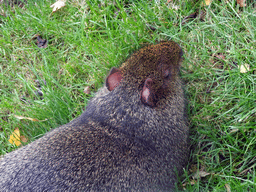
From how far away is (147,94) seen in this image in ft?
11.9

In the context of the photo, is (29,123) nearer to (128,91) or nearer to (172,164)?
(128,91)

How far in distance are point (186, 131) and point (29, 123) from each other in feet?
9.70

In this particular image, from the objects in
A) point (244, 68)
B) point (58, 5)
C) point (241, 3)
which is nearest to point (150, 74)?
point (244, 68)

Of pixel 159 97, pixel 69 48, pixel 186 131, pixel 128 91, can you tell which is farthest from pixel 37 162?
pixel 69 48

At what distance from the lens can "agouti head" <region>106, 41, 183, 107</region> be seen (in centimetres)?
374

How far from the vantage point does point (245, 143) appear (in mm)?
3775

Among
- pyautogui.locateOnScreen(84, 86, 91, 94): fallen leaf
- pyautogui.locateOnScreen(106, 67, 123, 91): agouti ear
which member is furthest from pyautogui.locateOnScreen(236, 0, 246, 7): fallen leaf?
pyautogui.locateOnScreen(84, 86, 91, 94): fallen leaf

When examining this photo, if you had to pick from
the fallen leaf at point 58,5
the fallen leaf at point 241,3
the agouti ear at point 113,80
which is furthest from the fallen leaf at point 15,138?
the fallen leaf at point 241,3

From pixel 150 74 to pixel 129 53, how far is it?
47.6 inches

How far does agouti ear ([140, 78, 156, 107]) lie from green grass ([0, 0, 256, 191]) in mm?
1063

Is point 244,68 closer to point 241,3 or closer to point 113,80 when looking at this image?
point 241,3

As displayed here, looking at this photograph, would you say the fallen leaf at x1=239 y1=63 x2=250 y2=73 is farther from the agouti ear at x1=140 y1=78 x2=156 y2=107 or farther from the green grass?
the agouti ear at x1=140 y1=78 x2=156 y2=107

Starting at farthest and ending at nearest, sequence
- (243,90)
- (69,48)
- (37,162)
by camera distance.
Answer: (69,48), (243,90), (37,162)

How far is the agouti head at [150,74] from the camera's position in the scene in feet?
12.3
